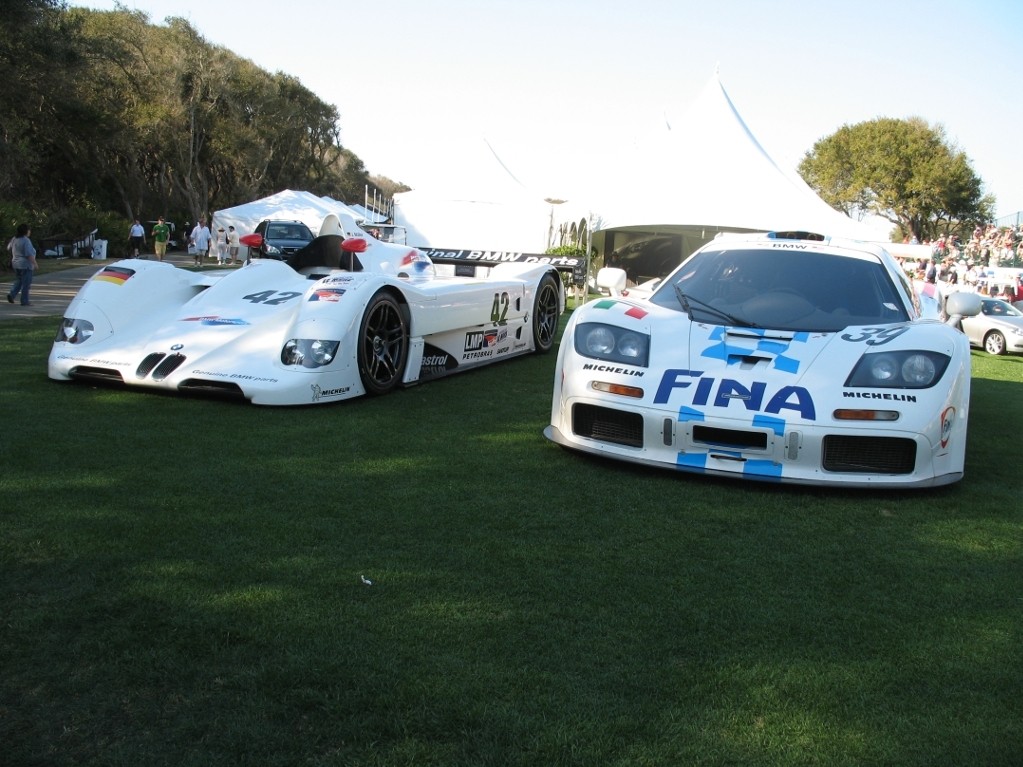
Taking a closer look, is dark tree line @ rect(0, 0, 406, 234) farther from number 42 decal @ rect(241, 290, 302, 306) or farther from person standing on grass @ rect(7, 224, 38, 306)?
number 42 decal @ rect(241, 290, 302, 306)

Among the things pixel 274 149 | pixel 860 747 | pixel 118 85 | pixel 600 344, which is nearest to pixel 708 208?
pixel 600 344

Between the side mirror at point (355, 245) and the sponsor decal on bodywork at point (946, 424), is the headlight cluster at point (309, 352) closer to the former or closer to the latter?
the side mirror at point (355, 245)

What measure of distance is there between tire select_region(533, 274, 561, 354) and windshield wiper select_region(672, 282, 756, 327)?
3.67 metres

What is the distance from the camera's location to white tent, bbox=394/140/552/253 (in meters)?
27.3

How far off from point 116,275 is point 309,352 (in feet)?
6.20

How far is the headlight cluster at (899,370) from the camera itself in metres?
4.59

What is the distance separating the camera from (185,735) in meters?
2.15

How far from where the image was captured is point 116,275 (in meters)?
6.93

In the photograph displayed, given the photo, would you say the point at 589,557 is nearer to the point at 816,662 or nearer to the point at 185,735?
the point at 816,662

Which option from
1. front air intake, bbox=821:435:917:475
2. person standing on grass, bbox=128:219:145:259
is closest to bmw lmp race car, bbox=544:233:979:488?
front air intake, bbox=821:435:917:475

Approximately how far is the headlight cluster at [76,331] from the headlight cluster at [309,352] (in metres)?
1.47

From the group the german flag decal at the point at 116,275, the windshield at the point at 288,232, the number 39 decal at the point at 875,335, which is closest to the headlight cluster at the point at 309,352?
the german flag decal at the point at 116,275

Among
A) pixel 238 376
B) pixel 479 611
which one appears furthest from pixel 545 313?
pixel 479 611

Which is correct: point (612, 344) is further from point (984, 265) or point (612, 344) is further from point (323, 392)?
point (984, 265)
